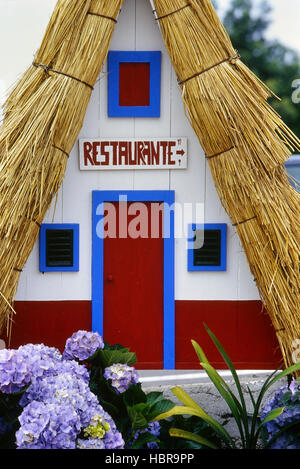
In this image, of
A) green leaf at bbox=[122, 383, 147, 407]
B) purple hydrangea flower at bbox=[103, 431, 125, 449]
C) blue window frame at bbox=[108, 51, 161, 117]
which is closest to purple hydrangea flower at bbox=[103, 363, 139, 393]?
green leaf at bbox=[122, 383, 147, 407]

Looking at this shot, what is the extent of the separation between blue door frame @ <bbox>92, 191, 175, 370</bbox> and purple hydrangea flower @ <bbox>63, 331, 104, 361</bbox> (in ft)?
1.24

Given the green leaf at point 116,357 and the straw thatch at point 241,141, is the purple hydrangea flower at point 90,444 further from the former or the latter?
the straw thatch at point 241,141

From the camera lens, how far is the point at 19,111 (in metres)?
3.18

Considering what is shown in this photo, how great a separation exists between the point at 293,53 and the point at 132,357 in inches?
832

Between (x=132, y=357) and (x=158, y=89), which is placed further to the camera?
(x=158, y=89)

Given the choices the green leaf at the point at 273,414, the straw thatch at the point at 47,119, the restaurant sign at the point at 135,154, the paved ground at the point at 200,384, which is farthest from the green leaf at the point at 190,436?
the restaurant sign at the point at 135,154

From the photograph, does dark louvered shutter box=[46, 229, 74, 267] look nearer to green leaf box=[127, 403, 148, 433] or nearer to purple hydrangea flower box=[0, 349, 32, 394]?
purple hydrangea flower box=[0, 349, 32, 394]

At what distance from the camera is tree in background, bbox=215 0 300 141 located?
19955mm

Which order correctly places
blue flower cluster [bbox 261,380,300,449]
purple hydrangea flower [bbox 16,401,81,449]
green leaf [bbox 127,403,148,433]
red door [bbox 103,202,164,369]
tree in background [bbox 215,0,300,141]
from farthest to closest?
tree in background [bbox 215,0,300,141], red door [bbox 103,202,164,369], blue flower cluster [bbox 261,380,300,449], green leaf [bbox 127,403,148,433], purple hydrangea flower [bbox 16,401,81,449]

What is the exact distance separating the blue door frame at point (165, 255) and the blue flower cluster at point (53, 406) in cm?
64

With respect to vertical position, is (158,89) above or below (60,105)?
above
